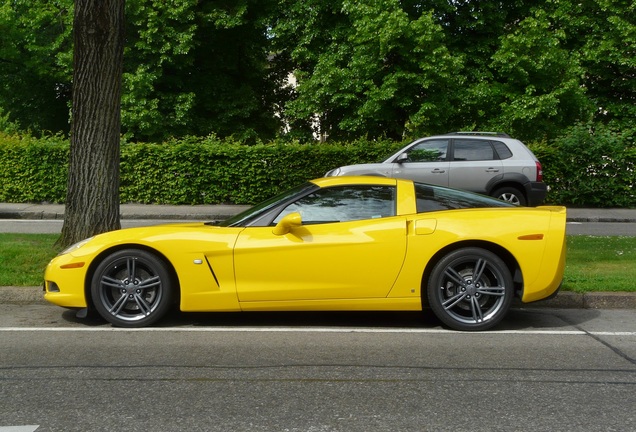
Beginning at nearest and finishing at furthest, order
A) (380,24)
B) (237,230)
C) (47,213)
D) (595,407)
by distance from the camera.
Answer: (595,407) → (237,230) → (47,213) → (380,24)

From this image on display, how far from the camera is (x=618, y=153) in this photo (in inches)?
866

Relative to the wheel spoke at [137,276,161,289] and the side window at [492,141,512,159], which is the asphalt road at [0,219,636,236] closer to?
the side window at [492,141,512,159]

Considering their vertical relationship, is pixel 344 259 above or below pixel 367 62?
below

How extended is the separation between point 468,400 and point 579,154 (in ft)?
60.4

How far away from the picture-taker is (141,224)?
18.3 metres

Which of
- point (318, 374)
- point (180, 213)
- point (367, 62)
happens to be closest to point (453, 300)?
point (318, 374)

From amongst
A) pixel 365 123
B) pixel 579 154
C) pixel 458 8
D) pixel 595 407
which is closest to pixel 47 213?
pixel 365 123

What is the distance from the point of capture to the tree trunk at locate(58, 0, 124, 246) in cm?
955

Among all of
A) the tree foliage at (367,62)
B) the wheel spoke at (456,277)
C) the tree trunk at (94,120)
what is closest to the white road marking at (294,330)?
the wheel spoke at (456,277)

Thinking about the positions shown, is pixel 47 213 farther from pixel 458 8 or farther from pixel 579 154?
pixel 458 8

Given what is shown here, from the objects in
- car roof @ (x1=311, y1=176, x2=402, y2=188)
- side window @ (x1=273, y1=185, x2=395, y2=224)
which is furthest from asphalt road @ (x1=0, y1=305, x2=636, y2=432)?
car roof @ (x1=311, y1=176, x2=402, y2=188)

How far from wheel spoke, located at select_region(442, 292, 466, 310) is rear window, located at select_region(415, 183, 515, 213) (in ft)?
2.56

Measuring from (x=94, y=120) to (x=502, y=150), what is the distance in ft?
35.6

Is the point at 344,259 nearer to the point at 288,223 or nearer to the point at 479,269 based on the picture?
the point at 288,223
